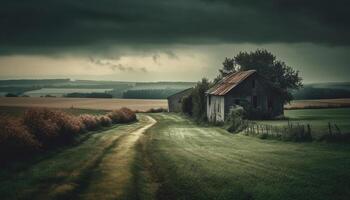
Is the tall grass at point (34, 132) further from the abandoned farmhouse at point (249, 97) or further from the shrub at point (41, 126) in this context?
the abandoned farmhouse at point (249, 97)

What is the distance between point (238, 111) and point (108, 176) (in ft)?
108

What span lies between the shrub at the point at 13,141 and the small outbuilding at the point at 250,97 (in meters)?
35.4

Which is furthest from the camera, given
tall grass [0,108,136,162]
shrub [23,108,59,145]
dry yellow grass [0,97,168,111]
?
dry yellow grass [0,97,168,111]

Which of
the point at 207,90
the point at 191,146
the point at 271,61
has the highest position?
the point at 271,61

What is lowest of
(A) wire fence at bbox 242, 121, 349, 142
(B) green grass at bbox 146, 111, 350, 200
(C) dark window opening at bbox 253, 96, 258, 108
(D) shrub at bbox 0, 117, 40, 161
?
(B) green grass at bbox 146, 111, 350, 200

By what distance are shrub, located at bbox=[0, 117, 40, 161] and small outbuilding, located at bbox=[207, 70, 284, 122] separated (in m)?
35.4

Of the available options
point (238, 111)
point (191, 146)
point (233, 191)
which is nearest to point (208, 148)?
point (191, 146)

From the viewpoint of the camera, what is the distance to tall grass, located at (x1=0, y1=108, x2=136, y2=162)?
19531 millimetres

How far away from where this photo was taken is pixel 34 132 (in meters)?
23.9

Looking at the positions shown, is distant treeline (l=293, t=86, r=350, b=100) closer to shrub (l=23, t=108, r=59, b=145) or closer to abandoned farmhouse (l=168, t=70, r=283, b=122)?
abandoned farmhouse (l=168, t=70, r=283, b=122)

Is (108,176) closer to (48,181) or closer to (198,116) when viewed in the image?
(48,181)

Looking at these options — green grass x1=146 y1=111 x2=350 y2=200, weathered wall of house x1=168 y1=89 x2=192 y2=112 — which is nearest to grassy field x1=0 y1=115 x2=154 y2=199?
green grass x1=146 y1=111 x2=350 y2=200

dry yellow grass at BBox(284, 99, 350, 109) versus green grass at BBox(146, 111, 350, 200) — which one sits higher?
dry yellow grass at BBox(284, 99, 350, 109)

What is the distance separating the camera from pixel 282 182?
14.4m
